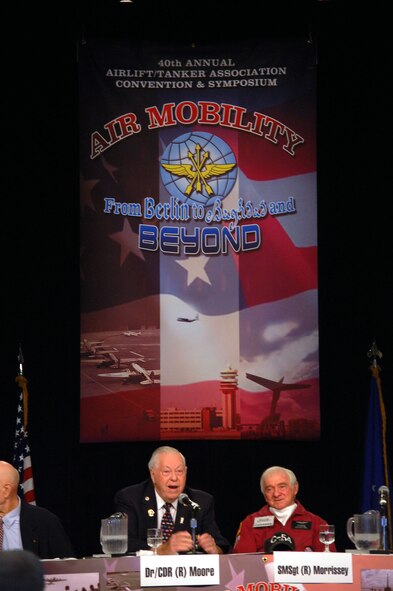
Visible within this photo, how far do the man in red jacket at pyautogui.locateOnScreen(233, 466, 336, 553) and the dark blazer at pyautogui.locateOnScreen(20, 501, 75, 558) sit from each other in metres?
0.83

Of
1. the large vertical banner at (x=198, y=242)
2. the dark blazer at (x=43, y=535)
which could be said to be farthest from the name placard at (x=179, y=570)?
the large vertical banner at (x=198, y=242)

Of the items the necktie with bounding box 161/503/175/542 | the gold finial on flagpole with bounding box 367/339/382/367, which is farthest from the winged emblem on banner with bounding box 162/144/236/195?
the necktie with bounding box 161/503/175/542

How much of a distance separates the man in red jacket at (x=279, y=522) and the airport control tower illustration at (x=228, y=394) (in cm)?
168

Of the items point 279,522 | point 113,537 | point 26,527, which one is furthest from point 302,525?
point 26,527

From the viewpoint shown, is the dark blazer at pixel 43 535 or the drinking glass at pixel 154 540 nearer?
the drinking glass at pixel 154 540

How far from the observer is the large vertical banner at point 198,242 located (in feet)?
23.6

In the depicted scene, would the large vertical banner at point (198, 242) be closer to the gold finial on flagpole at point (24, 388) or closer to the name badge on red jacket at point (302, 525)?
the gold finial on flagpole at point (24, 388)

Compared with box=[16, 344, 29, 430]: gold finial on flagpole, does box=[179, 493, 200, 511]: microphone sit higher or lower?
lower

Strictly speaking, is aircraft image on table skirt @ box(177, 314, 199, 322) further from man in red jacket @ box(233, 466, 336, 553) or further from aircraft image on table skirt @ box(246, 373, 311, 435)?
man in red jacket @ box(233, 466, 336, 553)

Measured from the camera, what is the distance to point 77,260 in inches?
287

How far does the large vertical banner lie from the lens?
283 inches

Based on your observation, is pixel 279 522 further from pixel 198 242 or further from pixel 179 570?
pixel 198 242

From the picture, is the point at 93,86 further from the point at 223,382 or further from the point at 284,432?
the point at 284,432

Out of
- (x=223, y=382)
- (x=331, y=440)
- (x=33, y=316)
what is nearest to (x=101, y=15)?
(x=33, y=316)
